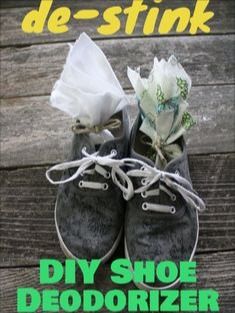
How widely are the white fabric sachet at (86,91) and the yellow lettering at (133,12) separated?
1.21 feet

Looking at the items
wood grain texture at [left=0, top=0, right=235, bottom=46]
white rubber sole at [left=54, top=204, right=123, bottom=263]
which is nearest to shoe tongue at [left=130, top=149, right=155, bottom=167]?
white rubber sole at [left=54, top=204, right=123, bottom=263]

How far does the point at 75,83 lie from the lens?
744 millimetres

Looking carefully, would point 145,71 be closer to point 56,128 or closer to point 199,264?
point 56,128

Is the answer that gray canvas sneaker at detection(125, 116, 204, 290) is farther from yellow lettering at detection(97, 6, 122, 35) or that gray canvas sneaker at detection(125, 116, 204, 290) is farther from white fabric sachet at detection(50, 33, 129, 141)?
yellow lettering at detection(97, 6, 122, 35)

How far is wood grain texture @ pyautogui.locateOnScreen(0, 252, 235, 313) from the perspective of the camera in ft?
2.54

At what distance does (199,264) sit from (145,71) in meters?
0.42

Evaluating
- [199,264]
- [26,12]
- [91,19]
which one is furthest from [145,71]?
[199,264]

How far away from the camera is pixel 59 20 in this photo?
3.75ft

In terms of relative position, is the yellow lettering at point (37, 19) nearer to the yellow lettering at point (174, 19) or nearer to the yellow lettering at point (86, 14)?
the yellow lettering at point (86, 14)

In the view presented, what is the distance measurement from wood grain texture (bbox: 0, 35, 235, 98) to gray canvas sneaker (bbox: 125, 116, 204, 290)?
1.06 ft

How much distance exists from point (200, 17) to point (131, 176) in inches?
21.1

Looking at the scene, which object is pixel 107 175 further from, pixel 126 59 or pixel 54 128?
pixel 126 59

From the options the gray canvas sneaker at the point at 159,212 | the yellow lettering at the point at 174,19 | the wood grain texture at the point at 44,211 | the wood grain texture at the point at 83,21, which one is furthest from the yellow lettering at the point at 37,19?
the gray canvas sneaker at the point at 159,212

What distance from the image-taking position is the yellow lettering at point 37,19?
3.69 feet
